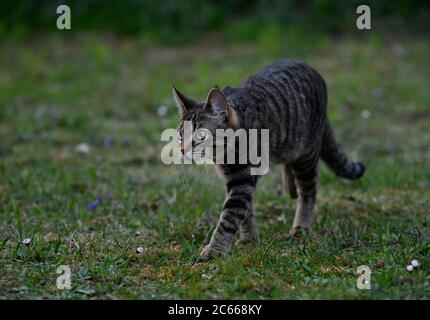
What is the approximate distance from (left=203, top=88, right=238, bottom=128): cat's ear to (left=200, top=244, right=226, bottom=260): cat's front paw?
0.81 metres

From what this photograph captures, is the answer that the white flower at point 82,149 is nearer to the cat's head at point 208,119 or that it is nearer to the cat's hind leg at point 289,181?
the cat's hind leg at point 289,181

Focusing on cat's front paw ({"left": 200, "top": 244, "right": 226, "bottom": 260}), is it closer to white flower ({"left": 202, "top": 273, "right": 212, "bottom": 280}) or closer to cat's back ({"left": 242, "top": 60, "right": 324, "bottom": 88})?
white flower ({"left": 202, "top": 273, "right": 212, "bottom": 280})

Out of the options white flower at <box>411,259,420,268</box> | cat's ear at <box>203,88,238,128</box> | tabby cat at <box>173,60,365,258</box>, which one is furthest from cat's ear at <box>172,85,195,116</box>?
white flower at <box>411,259,420,268</box>

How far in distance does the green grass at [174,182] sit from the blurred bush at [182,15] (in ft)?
1.12

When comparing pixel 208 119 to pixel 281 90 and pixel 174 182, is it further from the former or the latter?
pixel 174 182

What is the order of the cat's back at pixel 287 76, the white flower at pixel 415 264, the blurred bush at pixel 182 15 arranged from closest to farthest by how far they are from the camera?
→ the white flower at pixel 415 264
the cat's back at pixel 287 76
the blurred bush at pixel 182 15

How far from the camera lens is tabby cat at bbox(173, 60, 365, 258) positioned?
4.50 metres

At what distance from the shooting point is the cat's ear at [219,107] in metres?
4.38

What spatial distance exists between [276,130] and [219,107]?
65cm

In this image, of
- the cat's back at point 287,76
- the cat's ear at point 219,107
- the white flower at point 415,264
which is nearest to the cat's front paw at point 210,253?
the cat's ear at point 219,107
